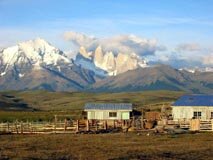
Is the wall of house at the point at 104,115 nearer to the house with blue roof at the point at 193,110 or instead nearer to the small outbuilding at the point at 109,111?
the small outbuilding at the point at 109,111

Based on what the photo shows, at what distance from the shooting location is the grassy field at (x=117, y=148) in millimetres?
44281

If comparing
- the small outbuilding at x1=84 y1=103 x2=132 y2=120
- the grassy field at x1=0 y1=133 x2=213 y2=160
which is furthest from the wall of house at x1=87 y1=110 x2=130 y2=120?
the grassy field at x1=0 y1=133 x2=213 y2=160

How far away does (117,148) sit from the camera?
168ft

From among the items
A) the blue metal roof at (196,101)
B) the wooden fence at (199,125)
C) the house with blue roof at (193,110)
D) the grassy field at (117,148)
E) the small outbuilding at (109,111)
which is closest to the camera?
the grassy field at (117,148)

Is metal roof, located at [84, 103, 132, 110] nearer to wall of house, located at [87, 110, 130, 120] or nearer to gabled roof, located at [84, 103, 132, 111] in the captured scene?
gabled roof, located at [84, 103, 132, 111]

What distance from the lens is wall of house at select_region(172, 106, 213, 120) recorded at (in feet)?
294

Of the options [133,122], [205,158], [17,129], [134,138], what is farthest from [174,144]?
[17,129]

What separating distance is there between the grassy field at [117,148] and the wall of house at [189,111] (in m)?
23.8

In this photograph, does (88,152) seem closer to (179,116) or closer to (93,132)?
(93,132)

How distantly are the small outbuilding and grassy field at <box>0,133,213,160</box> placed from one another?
2937 centimetres

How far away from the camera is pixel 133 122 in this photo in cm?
7931

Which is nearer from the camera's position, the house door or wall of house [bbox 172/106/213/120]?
wall of house [bbox 172/106/213/120]

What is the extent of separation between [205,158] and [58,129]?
124 feet

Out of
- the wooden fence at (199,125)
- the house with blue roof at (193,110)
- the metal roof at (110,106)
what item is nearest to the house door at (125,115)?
the metal roof at (110,106)
